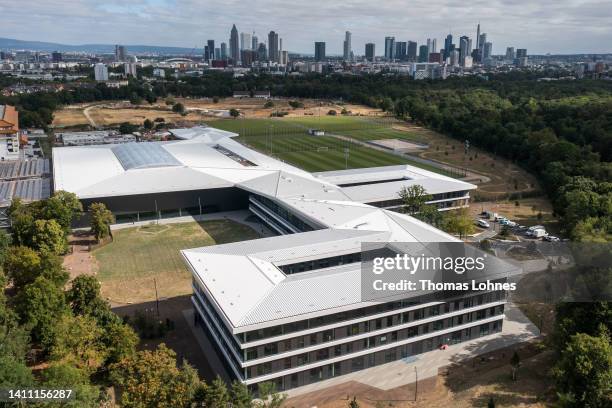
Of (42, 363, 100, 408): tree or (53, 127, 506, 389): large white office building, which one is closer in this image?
(42, 363, 100, 408): tree

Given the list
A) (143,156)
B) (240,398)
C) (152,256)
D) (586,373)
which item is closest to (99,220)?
(152,256)

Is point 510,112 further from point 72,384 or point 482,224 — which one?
point 72,384

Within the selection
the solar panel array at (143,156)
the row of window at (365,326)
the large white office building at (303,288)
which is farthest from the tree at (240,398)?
the solar panel array at (143,156)

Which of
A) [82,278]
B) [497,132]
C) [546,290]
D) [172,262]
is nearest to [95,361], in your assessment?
[82,278]

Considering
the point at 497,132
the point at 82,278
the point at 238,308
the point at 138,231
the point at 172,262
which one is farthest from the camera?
the point at 497,132

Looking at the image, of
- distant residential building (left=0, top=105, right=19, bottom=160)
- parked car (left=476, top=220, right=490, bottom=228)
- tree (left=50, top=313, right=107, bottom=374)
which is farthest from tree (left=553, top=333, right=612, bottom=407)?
distant residential building (left=0, top=105, right=19, bottom=160)

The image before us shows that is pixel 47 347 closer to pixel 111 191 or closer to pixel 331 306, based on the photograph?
pixel 331 306

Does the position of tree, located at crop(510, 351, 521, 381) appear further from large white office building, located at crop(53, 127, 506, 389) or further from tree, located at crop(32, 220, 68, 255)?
tree, located at crop(32, 220, 68, 255)
